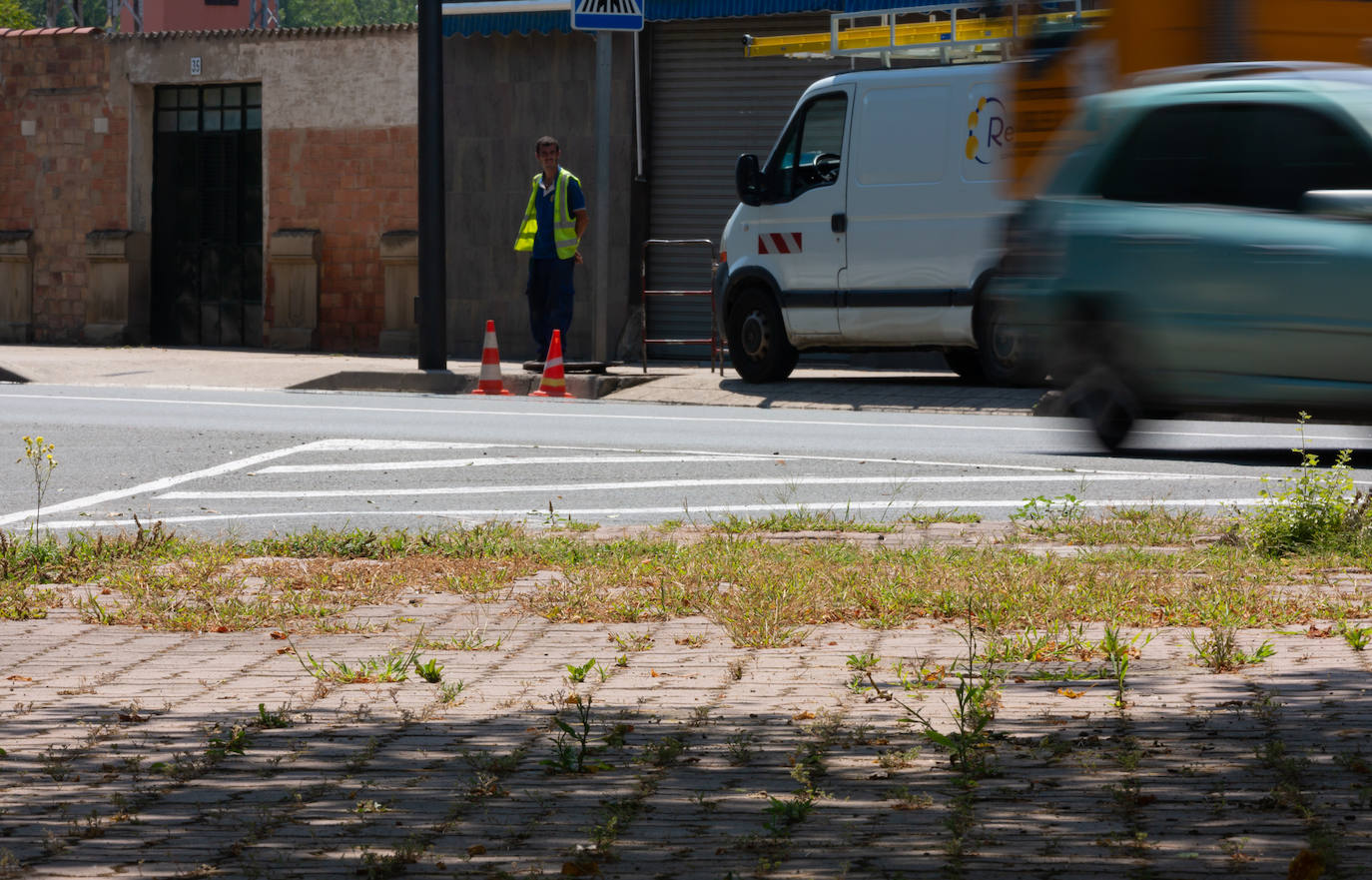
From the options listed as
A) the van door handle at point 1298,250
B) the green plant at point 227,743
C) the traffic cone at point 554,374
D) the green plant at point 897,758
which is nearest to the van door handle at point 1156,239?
the van door handle at point 1298,250

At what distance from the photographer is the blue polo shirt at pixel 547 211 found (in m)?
18.3

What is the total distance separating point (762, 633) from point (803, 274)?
1039 cm

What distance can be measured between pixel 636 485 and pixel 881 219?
19.0 feet

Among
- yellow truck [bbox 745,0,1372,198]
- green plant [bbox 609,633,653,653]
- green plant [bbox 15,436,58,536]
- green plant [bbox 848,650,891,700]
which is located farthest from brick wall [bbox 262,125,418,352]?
green plant [bbox 848,650,891,700]

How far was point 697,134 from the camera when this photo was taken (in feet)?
72.7

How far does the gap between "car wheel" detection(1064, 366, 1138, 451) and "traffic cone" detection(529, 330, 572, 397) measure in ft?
44.9

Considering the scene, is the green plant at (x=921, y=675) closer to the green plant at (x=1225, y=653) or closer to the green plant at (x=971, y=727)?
the green plant at (x=971, y=727)

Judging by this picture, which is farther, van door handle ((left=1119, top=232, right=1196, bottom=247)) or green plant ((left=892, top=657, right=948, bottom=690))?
green plant ((left=892, top=657, right=948, bottom=690))

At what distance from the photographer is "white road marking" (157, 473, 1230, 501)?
1086cm

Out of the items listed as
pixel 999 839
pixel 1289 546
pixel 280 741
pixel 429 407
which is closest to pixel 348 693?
pixel 280 741

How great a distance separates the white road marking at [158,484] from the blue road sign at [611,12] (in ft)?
22.8

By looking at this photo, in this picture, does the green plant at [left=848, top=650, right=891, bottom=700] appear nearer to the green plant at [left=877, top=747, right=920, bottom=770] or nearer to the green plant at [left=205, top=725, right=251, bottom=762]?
the green plant at [left=877, top=747, right=920, bottom=770]

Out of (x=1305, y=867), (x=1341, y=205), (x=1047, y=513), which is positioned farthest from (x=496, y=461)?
(x=1341, y=205)

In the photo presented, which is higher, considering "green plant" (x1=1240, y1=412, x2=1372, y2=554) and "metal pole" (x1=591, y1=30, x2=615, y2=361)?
"metal pole" (x1=591, y1=30, x2=615, y2=361)
